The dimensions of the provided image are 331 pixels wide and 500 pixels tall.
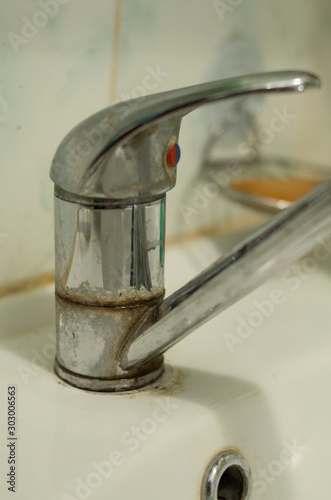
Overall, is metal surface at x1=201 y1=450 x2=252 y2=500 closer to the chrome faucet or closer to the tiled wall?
the chrome faucet

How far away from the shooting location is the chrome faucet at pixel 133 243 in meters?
0.24

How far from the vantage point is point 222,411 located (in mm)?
296

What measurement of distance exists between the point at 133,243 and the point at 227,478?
12 centimetres

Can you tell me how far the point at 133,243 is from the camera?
0.89 feet

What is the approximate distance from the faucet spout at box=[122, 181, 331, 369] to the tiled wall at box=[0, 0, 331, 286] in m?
0.11

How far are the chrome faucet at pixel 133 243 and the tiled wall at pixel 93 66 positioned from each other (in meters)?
0.08

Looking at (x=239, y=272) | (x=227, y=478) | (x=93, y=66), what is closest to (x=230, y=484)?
(x=227, y=478)

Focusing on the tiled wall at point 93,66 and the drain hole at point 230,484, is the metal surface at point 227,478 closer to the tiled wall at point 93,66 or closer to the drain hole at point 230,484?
the drain hole at point 230,484

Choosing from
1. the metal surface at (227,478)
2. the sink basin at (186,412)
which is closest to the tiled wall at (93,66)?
the sink basin at (186,412)

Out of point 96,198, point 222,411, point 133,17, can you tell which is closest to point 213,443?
point 222,411

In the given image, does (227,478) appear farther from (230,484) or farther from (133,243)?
(133,243)

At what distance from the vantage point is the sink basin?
260 mm

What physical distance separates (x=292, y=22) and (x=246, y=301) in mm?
218

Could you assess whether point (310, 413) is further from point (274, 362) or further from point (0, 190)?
point (0, 190)
